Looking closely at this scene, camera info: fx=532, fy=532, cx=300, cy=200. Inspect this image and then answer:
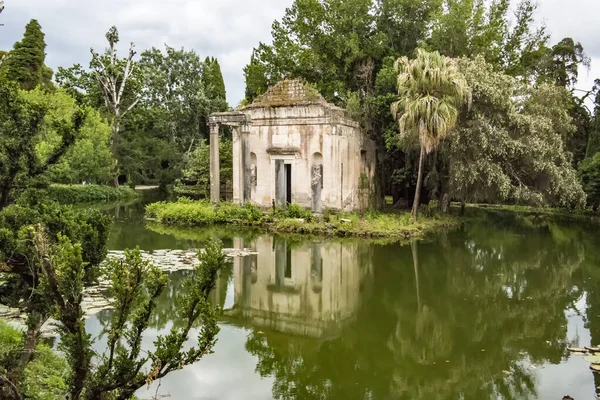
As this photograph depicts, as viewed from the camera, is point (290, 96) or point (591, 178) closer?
point (290, 96)

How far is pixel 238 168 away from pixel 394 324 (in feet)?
57.5

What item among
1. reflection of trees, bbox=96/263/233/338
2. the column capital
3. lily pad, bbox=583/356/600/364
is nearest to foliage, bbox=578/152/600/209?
the column capital

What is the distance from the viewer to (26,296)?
6418 millimetres

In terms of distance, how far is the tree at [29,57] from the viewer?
1583 inches

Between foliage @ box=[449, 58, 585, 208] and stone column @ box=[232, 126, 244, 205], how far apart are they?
32.4ft

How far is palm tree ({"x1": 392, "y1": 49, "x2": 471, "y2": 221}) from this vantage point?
2180 cm

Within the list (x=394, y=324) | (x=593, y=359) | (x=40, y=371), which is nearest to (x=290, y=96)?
(x=394, y=324)

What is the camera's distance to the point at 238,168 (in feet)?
86.6

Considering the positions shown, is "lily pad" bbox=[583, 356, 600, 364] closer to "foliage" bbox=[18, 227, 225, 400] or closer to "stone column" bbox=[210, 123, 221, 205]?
"foliage" bbox=[18, 227, 225, 400]

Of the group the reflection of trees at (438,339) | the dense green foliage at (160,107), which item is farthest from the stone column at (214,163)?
the dense green foliage at (160,107)

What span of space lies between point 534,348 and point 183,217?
17.6 m

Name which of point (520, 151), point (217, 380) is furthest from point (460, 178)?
point (217, 380)

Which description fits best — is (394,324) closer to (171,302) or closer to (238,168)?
(171,302)

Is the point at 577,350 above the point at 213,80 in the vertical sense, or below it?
below
